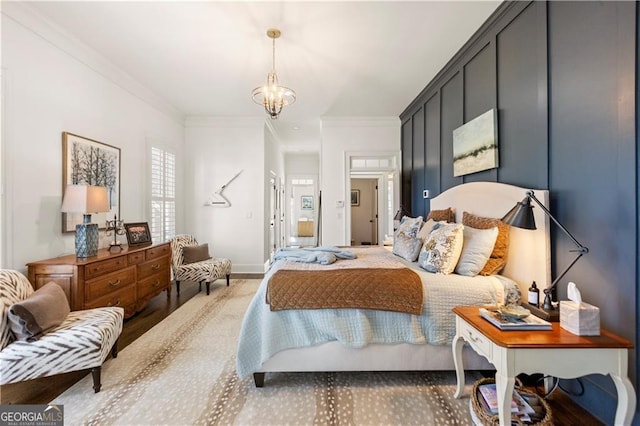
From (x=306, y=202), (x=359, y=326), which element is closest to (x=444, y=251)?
(x=359, y=326)

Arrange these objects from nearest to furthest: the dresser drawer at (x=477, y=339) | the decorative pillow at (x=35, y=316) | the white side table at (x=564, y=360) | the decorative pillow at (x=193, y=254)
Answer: the white side table at (x=564, y=360), the dresser drawer at (x=477, y=339), the decorative pillow at (x=35, y=316), the decorative pillow at (x=193, y=254)

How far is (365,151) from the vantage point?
5.38m

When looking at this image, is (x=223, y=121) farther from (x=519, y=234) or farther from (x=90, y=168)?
(x=519, y=234)

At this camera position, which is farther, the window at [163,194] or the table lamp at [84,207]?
the window at [163,194]

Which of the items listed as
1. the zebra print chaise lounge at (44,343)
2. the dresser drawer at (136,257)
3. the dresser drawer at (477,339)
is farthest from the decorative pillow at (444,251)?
the dresser drawer at (136,257)

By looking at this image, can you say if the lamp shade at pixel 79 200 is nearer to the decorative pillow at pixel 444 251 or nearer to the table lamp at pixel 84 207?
the table lamp at pixel 84 207

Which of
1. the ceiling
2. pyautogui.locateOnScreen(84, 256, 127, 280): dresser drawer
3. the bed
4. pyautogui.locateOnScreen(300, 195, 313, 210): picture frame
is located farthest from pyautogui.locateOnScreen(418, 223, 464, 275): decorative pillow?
pyautogui.locateOnScreen(300, 195, 313, 210): picture frame

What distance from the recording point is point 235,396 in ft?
6.04

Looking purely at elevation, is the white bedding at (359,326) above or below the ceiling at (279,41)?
below

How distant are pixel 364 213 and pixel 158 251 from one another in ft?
18.8

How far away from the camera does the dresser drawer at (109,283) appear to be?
2.40m

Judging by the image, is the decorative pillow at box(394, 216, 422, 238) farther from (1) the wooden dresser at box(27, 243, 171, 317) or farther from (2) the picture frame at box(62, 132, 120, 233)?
(2) the picture frame at box(62, 132, 120, 233)

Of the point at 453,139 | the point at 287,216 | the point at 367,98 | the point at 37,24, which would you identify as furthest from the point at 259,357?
the point at 287,216

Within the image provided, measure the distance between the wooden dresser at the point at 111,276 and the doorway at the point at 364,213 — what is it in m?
5.43
